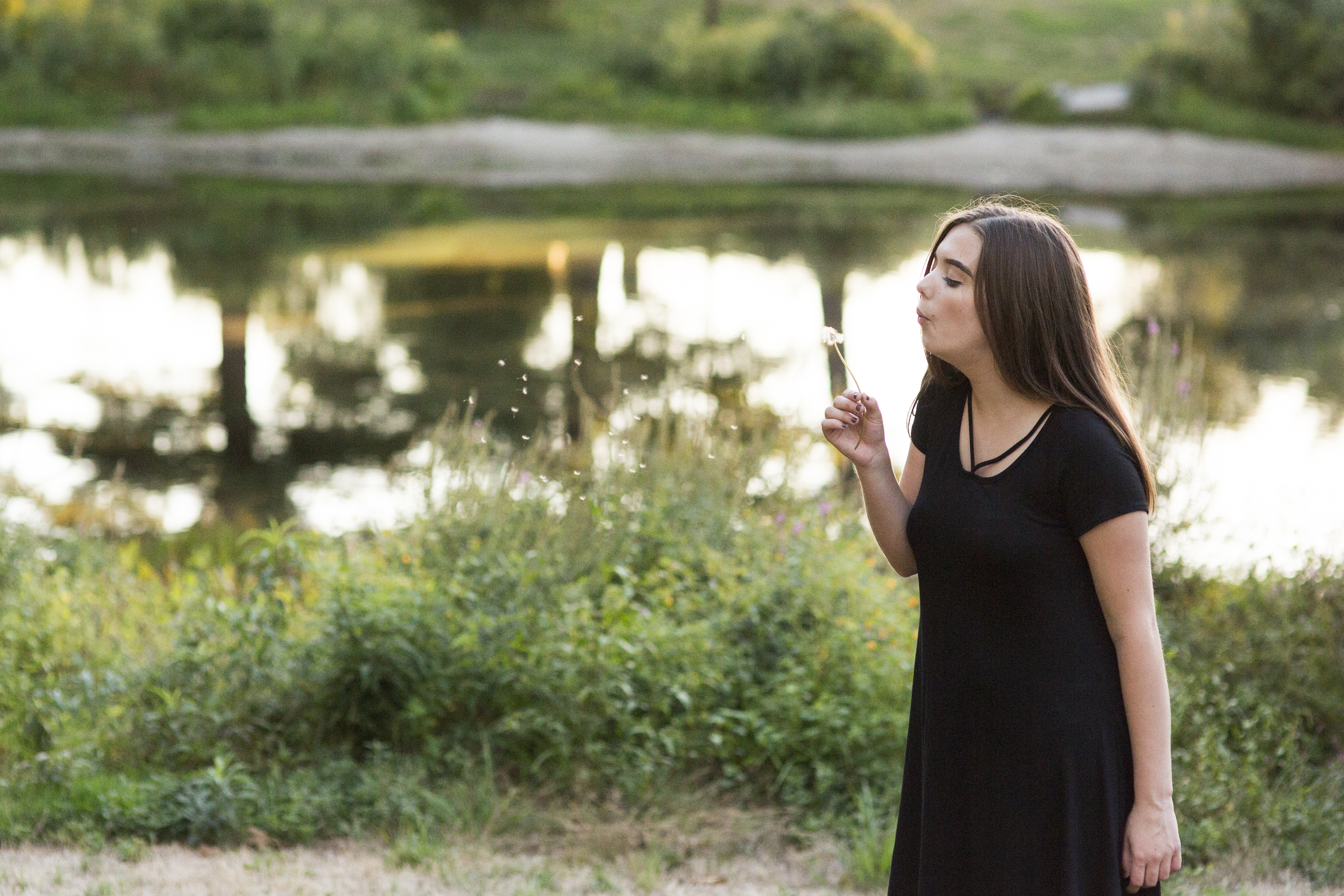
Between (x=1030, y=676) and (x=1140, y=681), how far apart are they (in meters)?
0.16

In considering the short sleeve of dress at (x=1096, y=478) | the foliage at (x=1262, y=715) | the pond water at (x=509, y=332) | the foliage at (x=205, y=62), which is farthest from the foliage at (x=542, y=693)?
the foliage at (x=205, y=62)

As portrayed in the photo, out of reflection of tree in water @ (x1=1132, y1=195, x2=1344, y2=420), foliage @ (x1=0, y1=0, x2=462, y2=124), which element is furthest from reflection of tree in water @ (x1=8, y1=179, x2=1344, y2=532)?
foliage @ (x1=0, y1=0, x2=462, y2=124)

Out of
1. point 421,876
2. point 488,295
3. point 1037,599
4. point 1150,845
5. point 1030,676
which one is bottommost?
point 421,876

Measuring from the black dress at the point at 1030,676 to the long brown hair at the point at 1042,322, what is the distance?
4cm

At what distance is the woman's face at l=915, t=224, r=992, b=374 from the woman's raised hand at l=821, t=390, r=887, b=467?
0.18 m

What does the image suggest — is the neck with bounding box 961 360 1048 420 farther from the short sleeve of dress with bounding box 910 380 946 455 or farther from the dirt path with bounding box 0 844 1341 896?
the dirt path with bounding box 0 844 1341 896

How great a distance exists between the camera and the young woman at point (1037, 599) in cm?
211

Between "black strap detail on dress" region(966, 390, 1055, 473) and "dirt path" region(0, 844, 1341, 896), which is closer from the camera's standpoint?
"black strap detail on dress" region(966, 390, 1055, 473)

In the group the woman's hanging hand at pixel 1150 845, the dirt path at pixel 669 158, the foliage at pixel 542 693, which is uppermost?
the dirt path at pixel 669 158

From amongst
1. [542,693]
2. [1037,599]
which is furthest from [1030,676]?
[542,693]

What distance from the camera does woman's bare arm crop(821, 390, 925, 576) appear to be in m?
2.37

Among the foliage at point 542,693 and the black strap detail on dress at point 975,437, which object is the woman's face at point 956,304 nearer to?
the black strap detail on dress at point 975,437

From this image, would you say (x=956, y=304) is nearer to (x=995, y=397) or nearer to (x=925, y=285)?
(x=925, y=285)

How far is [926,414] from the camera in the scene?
2.45m
